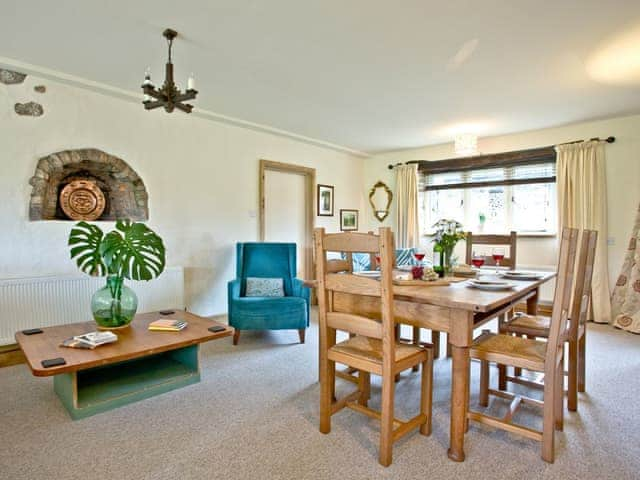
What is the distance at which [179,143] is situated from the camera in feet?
13.4

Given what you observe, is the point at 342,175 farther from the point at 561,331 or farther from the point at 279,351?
the point at 561,331

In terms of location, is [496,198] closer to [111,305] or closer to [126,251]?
[126,251]

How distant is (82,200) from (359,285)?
2.96 m

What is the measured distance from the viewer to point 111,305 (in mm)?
2609

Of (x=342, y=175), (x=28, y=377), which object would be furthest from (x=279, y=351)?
(x=342, y=175)

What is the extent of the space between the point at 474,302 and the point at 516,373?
1.42 metres

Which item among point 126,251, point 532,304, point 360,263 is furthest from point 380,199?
point 126,251

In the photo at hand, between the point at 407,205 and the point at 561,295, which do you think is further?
the point at 407,205

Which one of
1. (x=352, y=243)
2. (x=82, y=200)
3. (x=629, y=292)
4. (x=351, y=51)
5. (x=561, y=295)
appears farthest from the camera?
(x=629, y=292)

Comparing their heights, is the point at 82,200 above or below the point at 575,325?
above

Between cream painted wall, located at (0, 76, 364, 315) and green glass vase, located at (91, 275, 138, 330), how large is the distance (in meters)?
1.06

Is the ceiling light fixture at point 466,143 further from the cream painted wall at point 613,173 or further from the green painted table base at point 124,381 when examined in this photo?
the green painted table base at point 124,381

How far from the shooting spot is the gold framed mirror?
20.6ft

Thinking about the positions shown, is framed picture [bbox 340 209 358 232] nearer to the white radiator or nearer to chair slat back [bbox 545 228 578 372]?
the white radiator
